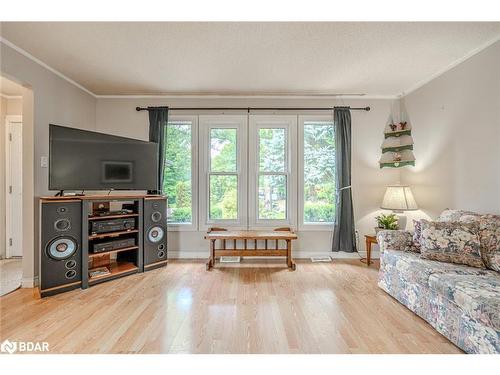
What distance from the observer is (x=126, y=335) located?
6.17 feet

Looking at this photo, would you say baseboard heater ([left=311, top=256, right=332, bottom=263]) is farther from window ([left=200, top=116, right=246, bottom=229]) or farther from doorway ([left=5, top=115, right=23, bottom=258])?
doorway ([left=5, top=115, right=23, bottom=258])

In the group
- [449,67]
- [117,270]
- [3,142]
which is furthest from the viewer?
[3,142]

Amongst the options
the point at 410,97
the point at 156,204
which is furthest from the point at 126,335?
the point at 410,97

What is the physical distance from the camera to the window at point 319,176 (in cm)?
392

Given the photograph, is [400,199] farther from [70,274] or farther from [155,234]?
[70,274]

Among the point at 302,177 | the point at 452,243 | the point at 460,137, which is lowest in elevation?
the point at 452,243

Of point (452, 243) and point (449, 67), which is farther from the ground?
point (449, 67)

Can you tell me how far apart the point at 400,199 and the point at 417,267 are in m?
1.40

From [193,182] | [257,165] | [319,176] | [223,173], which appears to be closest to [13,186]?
[193,182]

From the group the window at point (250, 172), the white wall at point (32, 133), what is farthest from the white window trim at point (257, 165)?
the white wall at point (32, 133)

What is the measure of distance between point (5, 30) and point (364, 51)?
3.45 metres

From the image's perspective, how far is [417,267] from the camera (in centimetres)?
218

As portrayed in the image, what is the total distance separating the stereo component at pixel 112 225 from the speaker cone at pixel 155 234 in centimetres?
24
